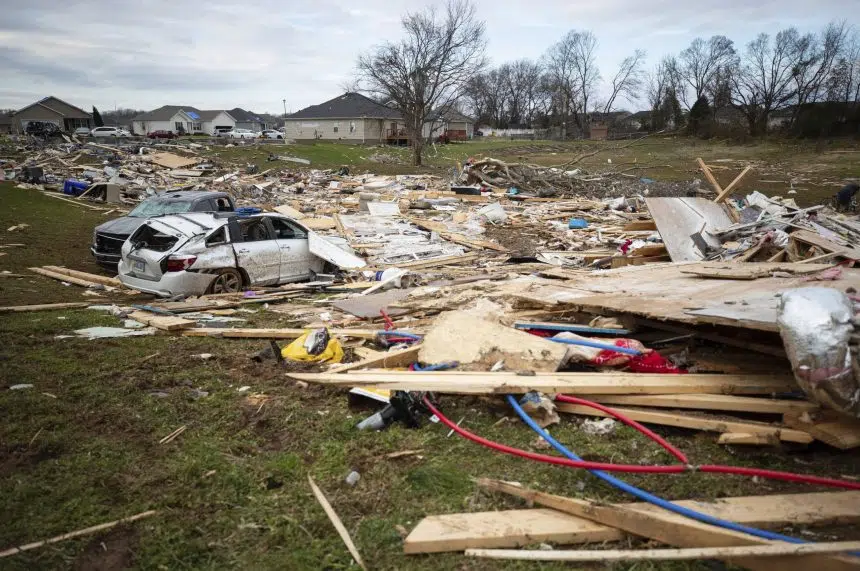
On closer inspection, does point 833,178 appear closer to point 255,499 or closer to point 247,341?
point 247,341

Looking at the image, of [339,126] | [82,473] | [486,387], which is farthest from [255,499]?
[339,126]

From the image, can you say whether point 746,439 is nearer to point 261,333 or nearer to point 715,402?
point 715,402

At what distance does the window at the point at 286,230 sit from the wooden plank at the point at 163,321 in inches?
124

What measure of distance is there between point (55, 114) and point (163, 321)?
310ft

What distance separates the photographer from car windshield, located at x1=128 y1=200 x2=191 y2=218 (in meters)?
12.9

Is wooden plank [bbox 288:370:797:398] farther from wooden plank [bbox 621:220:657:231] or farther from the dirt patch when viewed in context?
wooden plank [bbox 621:220:657:231]

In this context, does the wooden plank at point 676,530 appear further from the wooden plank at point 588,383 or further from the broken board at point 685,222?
the broken board at point 685,222

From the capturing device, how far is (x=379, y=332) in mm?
6852

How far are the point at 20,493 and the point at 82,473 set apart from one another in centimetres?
38

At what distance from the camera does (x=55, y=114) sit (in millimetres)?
81875

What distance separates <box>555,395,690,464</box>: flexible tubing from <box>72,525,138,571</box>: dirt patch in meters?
3.32

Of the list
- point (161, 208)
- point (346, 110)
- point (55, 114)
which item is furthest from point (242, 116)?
point (161, 208)

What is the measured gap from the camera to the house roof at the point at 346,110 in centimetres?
6347

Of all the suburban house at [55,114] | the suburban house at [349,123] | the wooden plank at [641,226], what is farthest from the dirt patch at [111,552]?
the suburban house at [55,114]
